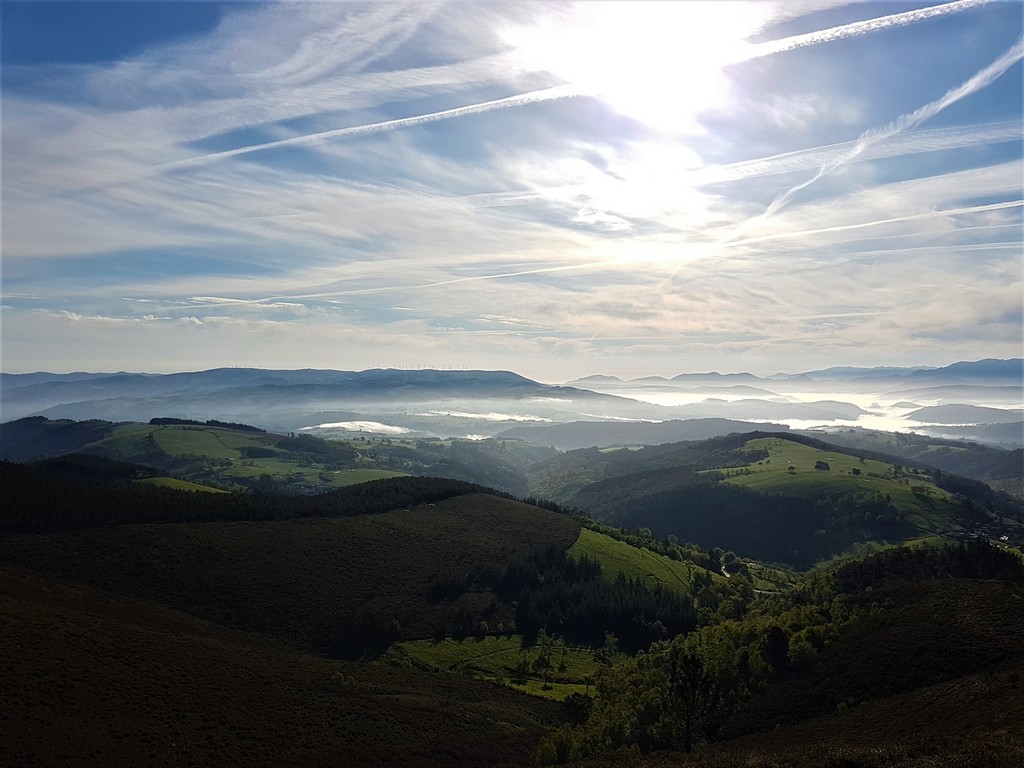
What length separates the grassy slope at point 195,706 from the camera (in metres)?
62.4

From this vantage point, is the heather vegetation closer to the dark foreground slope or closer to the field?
the dark foreground slope

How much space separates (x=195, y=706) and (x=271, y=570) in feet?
265

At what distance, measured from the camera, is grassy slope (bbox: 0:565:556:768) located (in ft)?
205

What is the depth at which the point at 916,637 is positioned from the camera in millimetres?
78312

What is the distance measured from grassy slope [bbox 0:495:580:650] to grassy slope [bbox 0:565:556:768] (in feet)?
81.5

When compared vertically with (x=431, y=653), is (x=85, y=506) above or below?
above

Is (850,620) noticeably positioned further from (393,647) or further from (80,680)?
(80,680)

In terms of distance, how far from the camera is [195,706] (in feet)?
238

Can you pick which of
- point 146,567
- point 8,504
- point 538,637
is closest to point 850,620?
point 538,637

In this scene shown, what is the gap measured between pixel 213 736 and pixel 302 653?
55.2 m

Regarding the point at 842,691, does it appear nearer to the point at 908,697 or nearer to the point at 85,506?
the point at 908,697

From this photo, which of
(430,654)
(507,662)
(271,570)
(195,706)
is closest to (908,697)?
(195,706)

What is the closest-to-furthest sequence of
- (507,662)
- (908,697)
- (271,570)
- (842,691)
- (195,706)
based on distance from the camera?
(908,697) → (195,706) → (842,691) → (507,662) → (271,570)

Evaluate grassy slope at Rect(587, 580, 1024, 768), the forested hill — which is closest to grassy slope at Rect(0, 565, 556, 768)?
grassy slope at Rect(587, 580, 1024, 768)
